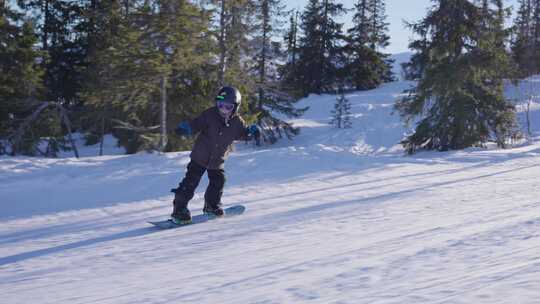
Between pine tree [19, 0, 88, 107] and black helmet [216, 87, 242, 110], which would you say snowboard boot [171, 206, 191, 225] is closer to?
black helmet [216, 87, 242, 110]

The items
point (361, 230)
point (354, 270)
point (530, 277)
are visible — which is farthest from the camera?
point (361, 230)

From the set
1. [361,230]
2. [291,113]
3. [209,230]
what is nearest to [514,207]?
[361,230]

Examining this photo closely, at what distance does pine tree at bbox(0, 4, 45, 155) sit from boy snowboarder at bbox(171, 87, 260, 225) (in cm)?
1429

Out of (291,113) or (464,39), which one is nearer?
(464,39)

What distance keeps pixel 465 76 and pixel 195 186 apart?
46.7ft

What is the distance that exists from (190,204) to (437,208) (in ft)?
13.0

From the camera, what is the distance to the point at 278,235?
565 cm

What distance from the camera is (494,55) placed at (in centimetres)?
1756

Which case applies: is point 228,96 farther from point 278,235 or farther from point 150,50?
point 150,50

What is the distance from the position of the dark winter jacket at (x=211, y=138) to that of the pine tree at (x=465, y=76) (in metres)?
13.5

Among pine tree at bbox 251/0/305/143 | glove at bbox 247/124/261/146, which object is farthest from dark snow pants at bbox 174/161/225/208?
pine tree at bbox 251/0/305/143

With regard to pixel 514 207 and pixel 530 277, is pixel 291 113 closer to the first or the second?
pixel 514 207

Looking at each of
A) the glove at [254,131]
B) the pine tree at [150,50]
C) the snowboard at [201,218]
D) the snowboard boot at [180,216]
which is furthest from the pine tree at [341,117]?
the snowboard boot at [180,216]

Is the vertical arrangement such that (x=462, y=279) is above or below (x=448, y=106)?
below
